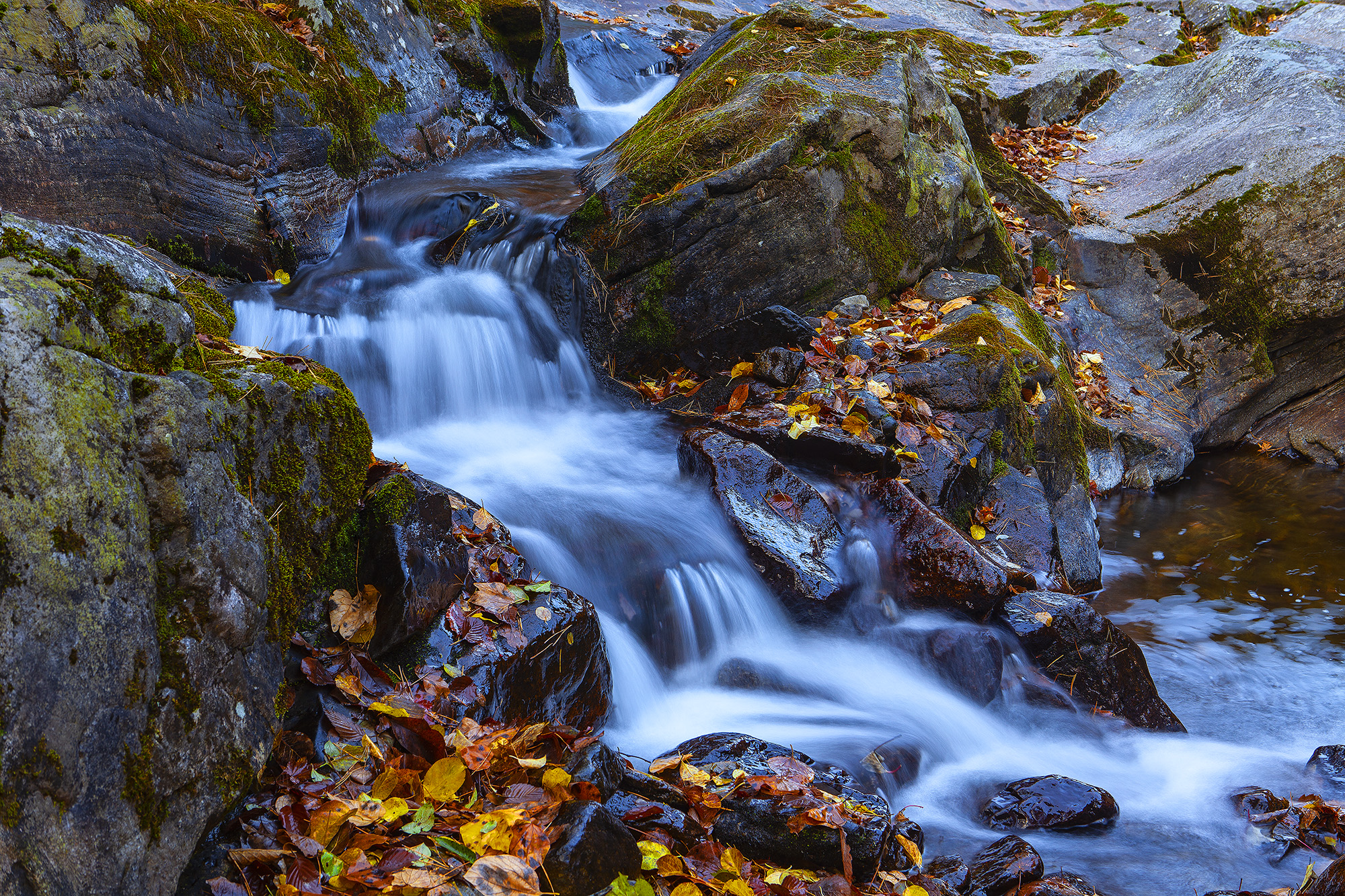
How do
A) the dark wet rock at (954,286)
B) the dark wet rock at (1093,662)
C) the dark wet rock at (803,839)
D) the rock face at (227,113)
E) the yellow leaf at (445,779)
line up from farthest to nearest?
the dark wet rock at (954,286)
the rock face at (227,113)
the dark wet rock at (1093,662)
the dark wet rock at (803,839)
the yellow leaf at (445,779)

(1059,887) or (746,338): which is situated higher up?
(746,338)

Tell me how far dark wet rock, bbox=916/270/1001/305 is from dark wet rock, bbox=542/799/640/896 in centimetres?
541

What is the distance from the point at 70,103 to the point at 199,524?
14.0 feet

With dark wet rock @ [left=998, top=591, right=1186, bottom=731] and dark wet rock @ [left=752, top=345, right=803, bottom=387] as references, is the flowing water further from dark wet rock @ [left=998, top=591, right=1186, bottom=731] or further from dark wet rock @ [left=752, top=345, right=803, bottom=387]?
A: dark wet rock @ [left=752, top=345, right=803, bottom=387]

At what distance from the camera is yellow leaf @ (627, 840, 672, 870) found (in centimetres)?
242

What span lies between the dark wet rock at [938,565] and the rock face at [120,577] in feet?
11.1

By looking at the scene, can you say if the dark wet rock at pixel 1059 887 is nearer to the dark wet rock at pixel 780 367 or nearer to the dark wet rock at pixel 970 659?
the dark wet rock at pixel 970 659

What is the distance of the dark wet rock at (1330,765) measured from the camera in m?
3.96

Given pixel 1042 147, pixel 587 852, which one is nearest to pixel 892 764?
pixel 587 852

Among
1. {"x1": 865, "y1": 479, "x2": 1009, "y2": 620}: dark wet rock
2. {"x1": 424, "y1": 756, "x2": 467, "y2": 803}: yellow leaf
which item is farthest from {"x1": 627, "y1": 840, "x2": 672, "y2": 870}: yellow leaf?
{"x1": 865, "y1": 479, "x2": 1009, "y2": 620}: dark wet rock

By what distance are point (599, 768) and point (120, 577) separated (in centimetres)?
146

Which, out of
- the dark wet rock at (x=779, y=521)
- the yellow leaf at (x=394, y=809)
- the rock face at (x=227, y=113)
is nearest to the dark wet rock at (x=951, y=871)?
the dark wet rock at (x=779, y=521)

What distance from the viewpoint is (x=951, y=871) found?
311cm

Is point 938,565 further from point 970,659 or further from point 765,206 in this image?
point 765,206
